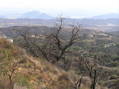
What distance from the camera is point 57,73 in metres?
14.2

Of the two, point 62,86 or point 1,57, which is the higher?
point 1,57

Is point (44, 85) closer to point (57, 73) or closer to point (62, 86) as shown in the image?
point (62, 86)

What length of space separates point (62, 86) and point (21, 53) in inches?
152

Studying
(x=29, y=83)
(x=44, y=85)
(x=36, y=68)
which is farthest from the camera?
(x=36, y=68)

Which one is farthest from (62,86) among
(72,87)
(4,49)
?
(4,49)

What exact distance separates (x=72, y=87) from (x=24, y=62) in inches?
123

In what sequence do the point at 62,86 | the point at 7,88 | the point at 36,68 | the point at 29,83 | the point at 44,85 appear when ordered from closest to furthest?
the point at 7,88 → the point at 29,83 → the point at 44,85 → the point at 62,86 → the point at 36,68

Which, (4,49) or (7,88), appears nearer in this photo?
(7,88)

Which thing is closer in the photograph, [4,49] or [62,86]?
[62,86]

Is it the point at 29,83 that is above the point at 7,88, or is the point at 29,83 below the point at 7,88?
below

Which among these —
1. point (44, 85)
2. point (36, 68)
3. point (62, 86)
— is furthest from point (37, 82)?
point (36, 68)

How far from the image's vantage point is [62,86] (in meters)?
12.3

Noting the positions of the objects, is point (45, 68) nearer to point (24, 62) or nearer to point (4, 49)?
point (24, 62)

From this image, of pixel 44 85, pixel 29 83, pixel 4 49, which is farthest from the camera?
pixel 4 49
